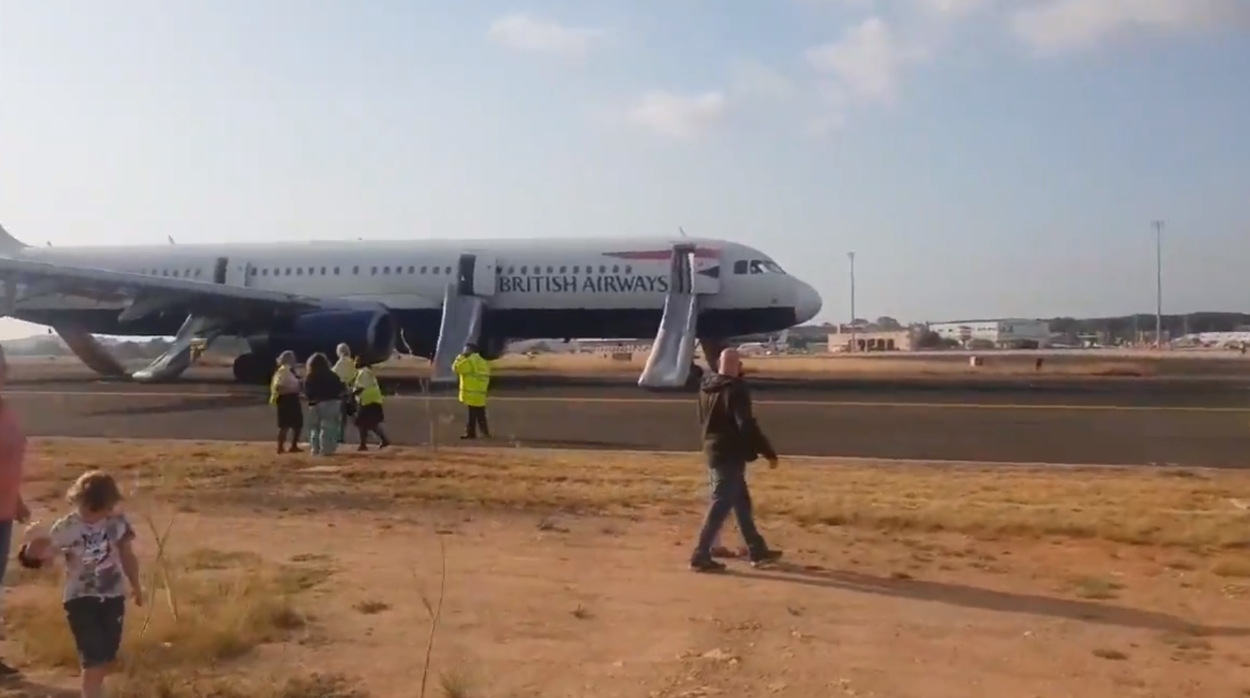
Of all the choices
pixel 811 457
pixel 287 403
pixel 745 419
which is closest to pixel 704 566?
pixel 745 419

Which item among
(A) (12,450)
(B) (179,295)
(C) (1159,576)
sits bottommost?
(C) (1159,576)

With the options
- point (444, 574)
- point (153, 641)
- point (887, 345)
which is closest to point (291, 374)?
point (444, 574)

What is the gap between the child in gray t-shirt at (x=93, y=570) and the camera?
493cm

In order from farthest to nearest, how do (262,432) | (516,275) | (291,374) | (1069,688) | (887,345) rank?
(887,345) → (516,275) → (262,432) → (291,374) → (1069,688)

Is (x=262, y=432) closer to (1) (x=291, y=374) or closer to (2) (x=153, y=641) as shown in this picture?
(1) (x=291, y=374)

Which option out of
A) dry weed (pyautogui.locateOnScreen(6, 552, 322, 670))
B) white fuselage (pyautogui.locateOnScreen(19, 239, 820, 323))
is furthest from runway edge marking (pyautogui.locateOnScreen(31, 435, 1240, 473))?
white fuselage (pyautogui.locateOnScreen(19, 239, 820, 323))

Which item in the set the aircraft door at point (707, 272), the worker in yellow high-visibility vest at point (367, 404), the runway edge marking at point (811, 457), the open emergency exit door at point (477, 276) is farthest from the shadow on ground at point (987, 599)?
the open emergency exit door at point (477, 276)

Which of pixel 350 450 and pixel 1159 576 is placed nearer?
pixel 1159 576

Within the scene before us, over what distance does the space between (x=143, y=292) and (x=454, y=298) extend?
8.24m

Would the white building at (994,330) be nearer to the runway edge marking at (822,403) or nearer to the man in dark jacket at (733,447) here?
the runway edge marking at (822,403)

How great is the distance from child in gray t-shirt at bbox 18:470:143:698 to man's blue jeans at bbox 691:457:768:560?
4.09 m

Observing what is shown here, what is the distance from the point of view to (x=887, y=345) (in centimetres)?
11025

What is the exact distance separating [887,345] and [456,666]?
108m

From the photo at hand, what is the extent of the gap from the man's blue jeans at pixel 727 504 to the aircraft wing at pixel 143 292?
24176 millimetres
